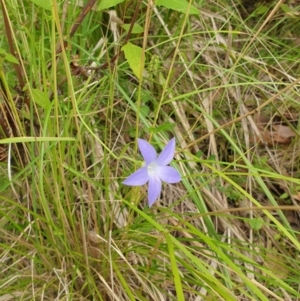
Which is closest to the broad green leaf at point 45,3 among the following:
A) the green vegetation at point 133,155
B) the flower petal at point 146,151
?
the green vegetation at point 133,155

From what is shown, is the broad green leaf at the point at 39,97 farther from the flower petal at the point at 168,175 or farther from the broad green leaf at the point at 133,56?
the flower petal at the point at 168,175

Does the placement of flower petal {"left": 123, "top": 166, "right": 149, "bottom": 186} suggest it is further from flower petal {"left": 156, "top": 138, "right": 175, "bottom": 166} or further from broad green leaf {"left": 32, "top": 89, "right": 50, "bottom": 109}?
broad green leaf {"left": 32, "top": 89, "right": 50, "bottom": 109}

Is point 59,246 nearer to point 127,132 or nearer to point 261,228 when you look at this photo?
point 127,132

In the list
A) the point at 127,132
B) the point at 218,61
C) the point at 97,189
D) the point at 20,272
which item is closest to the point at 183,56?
the point at 218,61

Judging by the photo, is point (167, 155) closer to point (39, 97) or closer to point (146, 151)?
point (146, 151)

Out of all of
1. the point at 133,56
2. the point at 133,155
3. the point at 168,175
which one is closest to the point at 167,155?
the point at 168,175

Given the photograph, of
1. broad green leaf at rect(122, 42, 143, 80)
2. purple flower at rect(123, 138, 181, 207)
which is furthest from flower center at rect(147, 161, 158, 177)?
broad green leaf at rect(122, 42, 143, 80)

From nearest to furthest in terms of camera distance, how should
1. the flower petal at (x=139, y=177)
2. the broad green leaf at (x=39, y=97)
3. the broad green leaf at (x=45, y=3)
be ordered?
1. the flower petal at (x=139, y=177)
2. the broad green leaf at (x=45, y=3)
3. the broad green leaf at (x=39, y=97)
